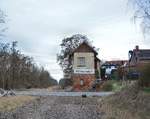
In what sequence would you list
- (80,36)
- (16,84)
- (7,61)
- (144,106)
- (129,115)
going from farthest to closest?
(80,36)
(16,84)
(7,61)
(144,106)
(129,115)

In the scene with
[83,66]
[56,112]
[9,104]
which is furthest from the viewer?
[83,66]

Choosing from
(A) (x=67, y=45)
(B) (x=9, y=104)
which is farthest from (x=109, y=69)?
(B) (x=9, y=104)

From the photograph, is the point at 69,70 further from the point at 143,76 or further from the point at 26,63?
the point at 143,76

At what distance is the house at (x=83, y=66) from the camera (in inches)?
3083

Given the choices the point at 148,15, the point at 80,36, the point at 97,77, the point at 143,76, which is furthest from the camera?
the point at 80,36

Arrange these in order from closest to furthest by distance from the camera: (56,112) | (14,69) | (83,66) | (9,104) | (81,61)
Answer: (56,112), (9,104), (83,66), (81,61), (14,69)

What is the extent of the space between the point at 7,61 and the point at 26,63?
19856mm

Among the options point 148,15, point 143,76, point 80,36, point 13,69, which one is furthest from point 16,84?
point 148,15

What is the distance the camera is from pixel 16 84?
331ft

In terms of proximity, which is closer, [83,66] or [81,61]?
[83,66]

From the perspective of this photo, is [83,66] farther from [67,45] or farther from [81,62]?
[67,45]

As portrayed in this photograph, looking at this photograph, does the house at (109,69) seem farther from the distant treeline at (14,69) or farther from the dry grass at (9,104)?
the dry grass at (9,104)

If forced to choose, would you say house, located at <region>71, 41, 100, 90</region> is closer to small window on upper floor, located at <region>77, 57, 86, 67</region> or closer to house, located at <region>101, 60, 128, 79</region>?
small window on upper floor, located at <region>77, 57, 86, 67</region>

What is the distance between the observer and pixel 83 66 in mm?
79938
